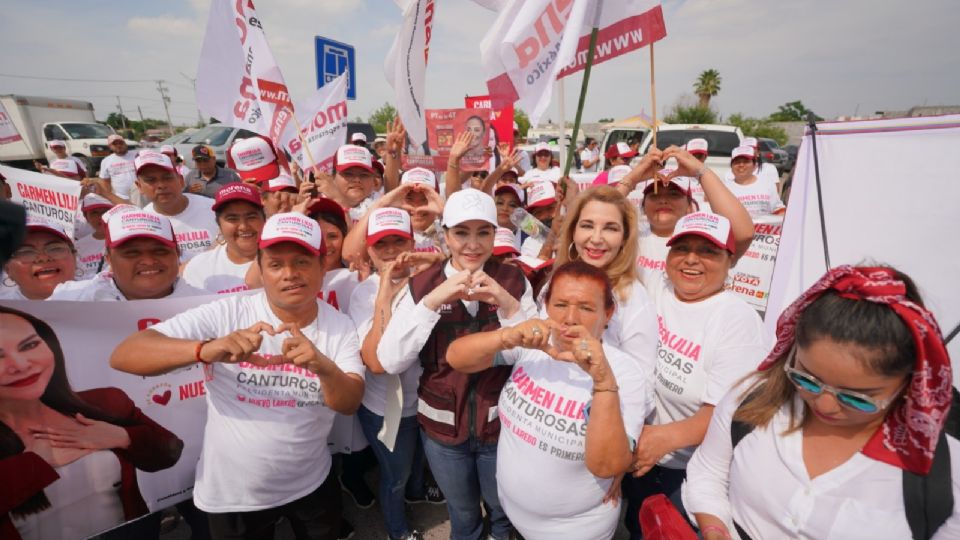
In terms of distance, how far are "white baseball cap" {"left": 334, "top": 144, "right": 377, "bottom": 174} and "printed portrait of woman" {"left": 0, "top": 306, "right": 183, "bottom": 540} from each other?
2.95 metres

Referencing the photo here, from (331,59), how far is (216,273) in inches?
149

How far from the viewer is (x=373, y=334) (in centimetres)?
227

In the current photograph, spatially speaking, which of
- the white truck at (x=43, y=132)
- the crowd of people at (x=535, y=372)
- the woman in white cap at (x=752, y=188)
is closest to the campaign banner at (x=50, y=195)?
the crowd of people at (x=535, y=372)

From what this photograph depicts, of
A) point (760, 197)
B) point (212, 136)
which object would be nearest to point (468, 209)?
point (760, 197)

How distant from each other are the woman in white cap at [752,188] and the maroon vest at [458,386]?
18.5 feet

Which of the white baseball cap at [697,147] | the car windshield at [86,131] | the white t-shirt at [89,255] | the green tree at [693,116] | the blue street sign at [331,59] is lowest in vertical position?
the white t-shirt at [89,255]

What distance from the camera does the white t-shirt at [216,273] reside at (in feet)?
9.79

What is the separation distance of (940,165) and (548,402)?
2.52m

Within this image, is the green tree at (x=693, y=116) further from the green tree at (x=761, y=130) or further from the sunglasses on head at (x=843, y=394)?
the sunglasses on head at (x=843, y=394)

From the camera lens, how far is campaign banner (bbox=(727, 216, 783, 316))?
536cm

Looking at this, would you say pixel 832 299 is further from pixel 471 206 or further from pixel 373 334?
pixel 373 334

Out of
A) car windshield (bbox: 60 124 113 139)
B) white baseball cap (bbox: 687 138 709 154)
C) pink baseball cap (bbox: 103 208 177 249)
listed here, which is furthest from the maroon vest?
car windshield (bbox: 60 124 113 139)

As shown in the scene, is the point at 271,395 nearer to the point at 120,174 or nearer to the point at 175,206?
the point at 175,206

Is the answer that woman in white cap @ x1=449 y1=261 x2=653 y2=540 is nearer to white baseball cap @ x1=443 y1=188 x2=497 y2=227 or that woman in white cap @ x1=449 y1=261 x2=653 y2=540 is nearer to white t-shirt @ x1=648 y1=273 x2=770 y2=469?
white t-shirt @ x1=648 y1=273 x2=770 y2=469
